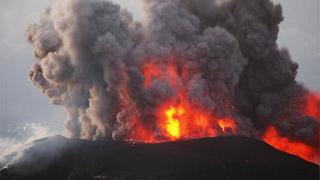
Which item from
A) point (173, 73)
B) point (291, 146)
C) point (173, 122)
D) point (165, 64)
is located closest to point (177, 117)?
point (173, 122)

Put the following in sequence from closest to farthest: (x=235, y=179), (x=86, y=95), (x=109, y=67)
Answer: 1. (x=235, y=179)
2. (x=109, y=67)
3. (x=86, y=95)

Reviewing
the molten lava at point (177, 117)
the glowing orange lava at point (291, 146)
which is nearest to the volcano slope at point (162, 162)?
the molten lava at point (177, 117)

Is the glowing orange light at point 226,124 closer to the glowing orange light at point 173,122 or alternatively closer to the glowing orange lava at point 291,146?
the glowing orange light at point 173,122

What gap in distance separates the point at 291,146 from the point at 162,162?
14.7 meters

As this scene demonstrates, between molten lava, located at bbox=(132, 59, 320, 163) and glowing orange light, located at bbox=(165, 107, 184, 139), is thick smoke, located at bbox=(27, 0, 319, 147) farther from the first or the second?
glowing orange light, located at bbox=(165, 107, 184, 139)

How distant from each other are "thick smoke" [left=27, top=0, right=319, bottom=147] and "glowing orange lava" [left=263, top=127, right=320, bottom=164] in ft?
2.79

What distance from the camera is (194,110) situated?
1969 inches

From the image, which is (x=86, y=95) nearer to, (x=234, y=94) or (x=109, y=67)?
(x=109, y=67)

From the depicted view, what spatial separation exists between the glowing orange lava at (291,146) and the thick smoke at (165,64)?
85cm

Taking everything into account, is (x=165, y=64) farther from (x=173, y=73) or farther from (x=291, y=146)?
(x=291, y=146)

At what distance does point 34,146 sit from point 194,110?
14917 millimetres

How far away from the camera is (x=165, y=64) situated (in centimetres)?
5066

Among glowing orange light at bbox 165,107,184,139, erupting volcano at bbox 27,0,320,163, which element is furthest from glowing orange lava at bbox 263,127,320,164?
glowing orange light at bbox 165,107,184,139

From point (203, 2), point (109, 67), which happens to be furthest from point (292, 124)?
point (109, 67)
